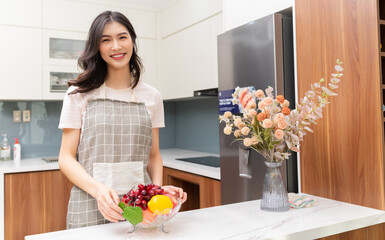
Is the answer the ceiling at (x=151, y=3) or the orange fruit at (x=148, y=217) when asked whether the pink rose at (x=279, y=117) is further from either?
the ceiling at (x=151, y=3)

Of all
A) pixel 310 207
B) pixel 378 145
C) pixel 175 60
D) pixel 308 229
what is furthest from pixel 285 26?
pixel 175 60

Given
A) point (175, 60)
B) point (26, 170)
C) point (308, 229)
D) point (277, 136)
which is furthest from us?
point (175, 60)

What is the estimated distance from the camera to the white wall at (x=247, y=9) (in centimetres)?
189

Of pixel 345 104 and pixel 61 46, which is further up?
pixel 61 46

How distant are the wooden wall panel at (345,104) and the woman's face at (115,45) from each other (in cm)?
82

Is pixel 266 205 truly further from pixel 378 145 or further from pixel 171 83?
pixel 171 83

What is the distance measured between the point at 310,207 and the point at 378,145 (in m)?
0.34

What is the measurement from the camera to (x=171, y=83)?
3.52 m

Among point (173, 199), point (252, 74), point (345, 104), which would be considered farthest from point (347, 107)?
point (173, 199)

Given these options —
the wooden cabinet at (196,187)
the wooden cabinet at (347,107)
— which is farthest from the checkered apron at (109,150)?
the wooden cabinet at (196,187)

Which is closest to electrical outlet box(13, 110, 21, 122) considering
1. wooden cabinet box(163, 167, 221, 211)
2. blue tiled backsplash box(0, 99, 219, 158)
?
blue tiled backsplash box(0, 99, 219, 158)

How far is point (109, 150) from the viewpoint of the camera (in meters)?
1.48

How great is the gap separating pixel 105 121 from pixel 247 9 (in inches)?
44.0

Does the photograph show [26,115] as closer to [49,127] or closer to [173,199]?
[49,127]
